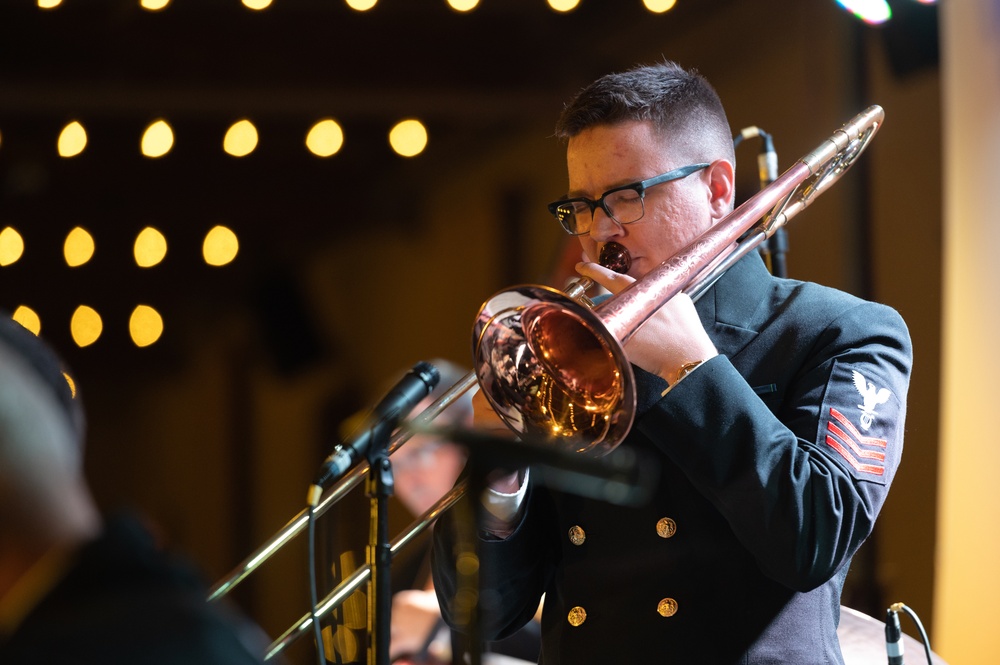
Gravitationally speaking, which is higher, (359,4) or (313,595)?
(359,4)

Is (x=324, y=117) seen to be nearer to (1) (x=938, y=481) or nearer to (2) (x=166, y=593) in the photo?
(1) (x=938, y=481)

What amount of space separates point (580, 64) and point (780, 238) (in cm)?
260

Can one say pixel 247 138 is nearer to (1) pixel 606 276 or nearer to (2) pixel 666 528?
(1) pixel 606 276

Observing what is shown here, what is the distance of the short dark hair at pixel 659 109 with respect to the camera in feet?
7.01

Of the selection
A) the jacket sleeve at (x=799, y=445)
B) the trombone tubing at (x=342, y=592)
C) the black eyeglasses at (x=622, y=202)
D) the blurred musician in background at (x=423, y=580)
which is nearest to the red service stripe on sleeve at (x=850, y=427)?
the jacket sleeve at (x=799, y=445)

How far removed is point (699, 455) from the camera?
1780 millimetres

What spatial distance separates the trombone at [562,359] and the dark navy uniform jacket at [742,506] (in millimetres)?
81

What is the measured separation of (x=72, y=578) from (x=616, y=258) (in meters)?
1.22

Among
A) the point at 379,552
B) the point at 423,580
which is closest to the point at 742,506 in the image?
the point at 379,552

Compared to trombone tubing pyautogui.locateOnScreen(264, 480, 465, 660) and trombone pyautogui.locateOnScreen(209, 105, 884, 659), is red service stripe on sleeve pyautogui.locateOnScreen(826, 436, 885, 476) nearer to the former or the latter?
trombone pyautogui.locateOnScreen(209, 105, 884, 659)

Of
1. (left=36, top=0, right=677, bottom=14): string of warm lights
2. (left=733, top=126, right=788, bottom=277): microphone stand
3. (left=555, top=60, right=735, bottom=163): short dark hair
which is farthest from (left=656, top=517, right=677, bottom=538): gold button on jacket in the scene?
(left=36, top=0, right=677, bottom=14): string of warm lights

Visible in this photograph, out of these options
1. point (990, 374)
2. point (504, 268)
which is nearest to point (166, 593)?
point (990, 374)

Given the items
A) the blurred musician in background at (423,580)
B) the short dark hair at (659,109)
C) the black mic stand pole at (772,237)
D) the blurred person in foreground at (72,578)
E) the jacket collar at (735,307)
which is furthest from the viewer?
the blurred musician in background at (423,580)

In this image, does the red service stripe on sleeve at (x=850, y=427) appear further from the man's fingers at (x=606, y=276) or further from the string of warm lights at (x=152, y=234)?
the string of warm lights at (x=152, y=234)
